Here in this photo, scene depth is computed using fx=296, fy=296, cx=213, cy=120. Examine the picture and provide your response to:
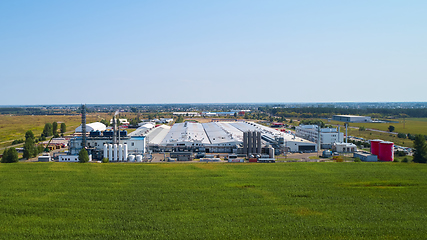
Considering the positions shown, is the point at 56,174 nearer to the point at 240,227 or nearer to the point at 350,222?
the point at 240,227

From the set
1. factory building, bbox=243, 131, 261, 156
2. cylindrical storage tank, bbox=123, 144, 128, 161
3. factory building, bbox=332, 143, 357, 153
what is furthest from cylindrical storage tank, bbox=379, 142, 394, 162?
cylindrical storage tank, bbox=123, 144, 128, 161

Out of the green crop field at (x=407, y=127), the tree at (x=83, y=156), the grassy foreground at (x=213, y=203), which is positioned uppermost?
the green crop field at (x=407, y=127)

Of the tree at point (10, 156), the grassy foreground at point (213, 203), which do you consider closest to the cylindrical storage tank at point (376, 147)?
the grassy foreground at point (213, 203)

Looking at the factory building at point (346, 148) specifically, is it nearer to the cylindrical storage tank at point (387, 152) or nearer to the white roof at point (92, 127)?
the cylindrical storage tank at point (387, 152)

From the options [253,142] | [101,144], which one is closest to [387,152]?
[253,142]

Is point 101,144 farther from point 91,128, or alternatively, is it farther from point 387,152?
point 387,152

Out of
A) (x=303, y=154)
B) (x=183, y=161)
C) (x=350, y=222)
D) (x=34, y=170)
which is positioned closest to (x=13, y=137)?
(x=34, y=170)
